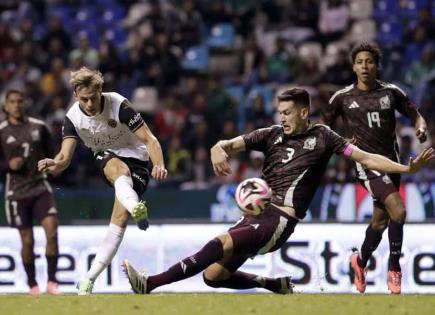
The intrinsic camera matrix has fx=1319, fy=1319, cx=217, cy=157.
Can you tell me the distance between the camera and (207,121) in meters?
20.6

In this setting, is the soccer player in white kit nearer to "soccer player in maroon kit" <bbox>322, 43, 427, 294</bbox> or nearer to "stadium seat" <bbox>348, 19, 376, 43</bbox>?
"soccer player in maroon kit" <bbox>322, 43, 427, 294</bbox>

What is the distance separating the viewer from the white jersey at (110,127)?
11961 millimetres

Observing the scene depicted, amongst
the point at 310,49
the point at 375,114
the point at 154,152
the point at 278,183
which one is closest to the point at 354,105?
the point at 375,114

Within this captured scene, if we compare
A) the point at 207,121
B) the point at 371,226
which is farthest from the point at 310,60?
the point at 371,226

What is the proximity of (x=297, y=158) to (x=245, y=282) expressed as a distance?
123 centimetres

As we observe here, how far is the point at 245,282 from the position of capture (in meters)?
11.6

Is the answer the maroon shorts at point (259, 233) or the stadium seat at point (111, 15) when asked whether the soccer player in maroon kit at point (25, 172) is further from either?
the stadium seat at point (111, 15)

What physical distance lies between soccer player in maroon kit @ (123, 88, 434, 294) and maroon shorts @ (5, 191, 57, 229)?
4073 millimetres

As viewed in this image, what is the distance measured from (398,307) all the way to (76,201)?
29.3 feet

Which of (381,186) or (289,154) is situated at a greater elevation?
(289,154)

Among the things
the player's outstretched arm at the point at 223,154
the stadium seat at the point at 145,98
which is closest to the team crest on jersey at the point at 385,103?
the player's outstretched arm at the point at 223,154

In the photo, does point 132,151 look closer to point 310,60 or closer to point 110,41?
point 310,60

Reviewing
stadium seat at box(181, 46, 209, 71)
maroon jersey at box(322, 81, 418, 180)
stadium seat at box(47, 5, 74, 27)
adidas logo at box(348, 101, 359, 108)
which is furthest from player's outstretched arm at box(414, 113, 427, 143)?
stadium seat at box(47, 5, 74, 27)

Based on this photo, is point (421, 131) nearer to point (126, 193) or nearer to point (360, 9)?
point (126, 193)
